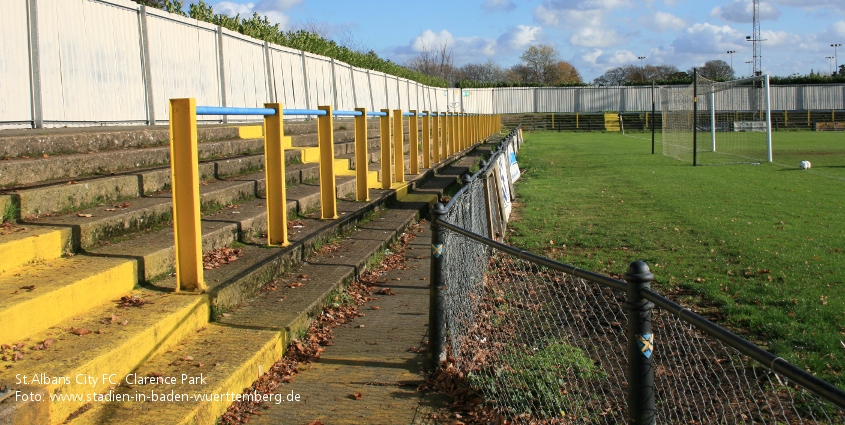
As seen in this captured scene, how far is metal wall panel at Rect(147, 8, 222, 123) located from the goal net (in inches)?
660

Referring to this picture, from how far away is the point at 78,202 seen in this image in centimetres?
604

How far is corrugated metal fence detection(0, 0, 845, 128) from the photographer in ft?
27.1

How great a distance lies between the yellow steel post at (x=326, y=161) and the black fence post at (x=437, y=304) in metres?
3.83

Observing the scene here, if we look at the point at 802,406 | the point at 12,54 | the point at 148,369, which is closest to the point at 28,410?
the point at 148,369

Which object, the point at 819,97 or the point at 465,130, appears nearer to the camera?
the point at 465,130

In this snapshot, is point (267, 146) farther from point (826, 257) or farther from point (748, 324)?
point (826, 257)

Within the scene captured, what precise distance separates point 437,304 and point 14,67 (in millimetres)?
5613

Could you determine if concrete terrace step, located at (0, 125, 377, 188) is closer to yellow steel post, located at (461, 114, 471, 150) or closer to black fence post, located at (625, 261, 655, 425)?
black fence post, located at (625, 261, 655, 425)

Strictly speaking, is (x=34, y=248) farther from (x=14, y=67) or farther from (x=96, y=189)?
(x=14, y=67)

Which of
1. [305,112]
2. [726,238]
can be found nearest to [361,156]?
[305,112]

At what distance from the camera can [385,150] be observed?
12.7m

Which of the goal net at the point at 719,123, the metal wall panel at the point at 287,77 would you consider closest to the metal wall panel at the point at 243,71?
the metal wall panel at the point at 287,77

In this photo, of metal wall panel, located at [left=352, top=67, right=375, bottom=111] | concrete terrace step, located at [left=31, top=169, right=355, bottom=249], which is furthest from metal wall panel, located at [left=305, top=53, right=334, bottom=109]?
concrete terrace step, located at [left=31, top=169, right=355, bottom=249]

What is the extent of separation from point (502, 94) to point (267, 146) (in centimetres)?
6957
